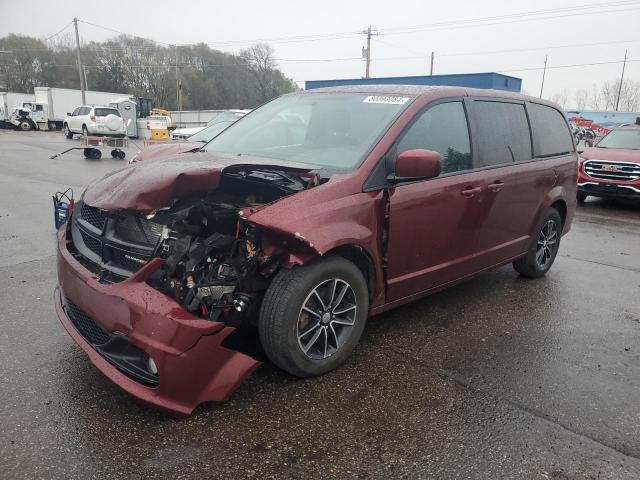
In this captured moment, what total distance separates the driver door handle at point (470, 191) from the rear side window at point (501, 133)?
0.74ft

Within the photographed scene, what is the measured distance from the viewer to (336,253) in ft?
10.6

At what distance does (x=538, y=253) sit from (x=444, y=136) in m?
2.20

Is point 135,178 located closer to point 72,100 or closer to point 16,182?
point 16,182

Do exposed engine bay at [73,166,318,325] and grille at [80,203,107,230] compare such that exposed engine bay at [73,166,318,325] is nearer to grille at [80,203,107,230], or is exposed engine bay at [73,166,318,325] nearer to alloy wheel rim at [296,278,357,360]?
grille at [80,203,107,230]

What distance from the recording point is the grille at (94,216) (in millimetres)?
3127

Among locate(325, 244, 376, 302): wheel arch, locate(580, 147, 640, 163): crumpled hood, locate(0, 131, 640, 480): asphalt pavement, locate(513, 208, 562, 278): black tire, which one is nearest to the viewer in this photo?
locate(0, 131, 640, 480): asphalt pavement

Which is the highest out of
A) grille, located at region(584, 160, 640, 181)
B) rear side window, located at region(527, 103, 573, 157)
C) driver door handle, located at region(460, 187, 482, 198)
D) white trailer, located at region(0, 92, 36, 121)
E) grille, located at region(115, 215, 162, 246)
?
white trailer, located at region(0, 92, 36, 121)

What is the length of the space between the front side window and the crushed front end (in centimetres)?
95

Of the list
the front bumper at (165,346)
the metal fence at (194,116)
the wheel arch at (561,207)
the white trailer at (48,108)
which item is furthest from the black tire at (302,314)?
the metal fence at (194,116)

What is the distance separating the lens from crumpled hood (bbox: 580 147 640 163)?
10312mm

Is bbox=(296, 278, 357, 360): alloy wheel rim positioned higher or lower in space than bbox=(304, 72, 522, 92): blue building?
lower

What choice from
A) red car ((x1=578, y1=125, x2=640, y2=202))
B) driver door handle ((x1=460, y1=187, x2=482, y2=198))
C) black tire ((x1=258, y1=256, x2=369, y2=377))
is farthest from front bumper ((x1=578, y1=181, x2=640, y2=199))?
black tire ((x1=258, y1=256, x2=369, y2=377))

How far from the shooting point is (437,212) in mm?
3709

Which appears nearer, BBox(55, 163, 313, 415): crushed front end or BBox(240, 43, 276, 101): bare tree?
BBox(55, 163, 313, 415): crushed front end
